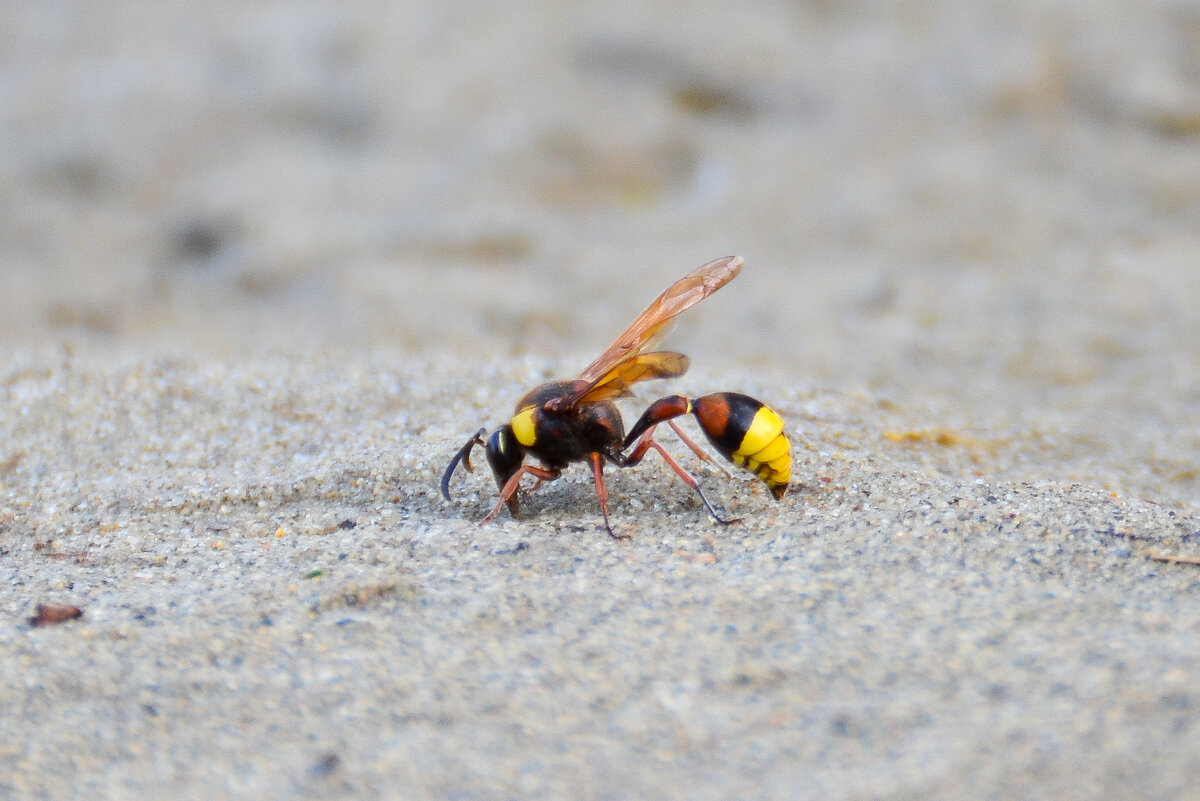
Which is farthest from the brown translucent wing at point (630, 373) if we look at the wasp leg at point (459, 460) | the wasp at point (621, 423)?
the wasp leg at point (459, 460)

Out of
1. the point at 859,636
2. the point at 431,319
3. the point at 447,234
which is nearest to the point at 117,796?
the point at 859,636

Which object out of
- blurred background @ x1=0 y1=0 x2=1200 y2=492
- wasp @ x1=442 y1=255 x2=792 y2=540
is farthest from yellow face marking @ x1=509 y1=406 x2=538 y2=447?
blurred background @ x1=0 y1=0 x2=1200 y2=492

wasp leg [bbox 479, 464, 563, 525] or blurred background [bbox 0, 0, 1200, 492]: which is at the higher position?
blurred background [bbox 0, 0, 1200, 492]

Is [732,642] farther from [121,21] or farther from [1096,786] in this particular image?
[121,21]

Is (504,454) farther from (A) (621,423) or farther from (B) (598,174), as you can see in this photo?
(B) (598,174)

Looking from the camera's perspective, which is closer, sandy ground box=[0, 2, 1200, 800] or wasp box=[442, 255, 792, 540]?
sandy ground box=[0, 2, 1200, 800]

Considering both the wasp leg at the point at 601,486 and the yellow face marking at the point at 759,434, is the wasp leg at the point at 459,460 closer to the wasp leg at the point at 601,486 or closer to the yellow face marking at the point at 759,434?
the wasp leg at the point at 601,486

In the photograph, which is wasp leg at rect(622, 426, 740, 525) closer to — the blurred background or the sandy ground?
the sandy ground

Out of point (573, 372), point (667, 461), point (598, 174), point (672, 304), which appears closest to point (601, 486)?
point (667, 461)
